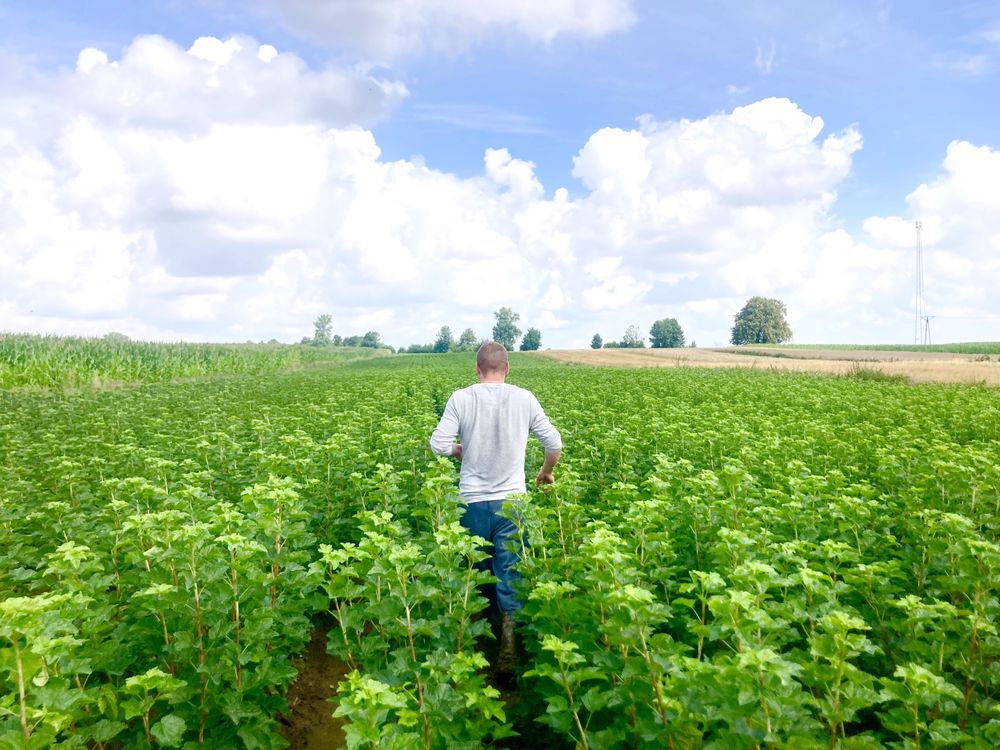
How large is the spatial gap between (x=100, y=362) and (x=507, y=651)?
121 ft

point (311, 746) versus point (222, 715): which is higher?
point (222, 715)

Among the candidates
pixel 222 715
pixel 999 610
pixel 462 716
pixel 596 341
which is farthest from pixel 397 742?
pixel 596 341

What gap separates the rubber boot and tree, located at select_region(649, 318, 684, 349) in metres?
137

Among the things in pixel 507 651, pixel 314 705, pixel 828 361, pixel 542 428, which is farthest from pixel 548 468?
pixel 828 361

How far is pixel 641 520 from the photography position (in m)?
5.12

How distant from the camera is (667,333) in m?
140

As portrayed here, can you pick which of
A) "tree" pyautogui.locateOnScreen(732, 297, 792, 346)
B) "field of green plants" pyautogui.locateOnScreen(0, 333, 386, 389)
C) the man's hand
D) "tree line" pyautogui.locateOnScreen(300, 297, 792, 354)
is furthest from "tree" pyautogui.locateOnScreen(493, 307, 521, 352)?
the man's hand

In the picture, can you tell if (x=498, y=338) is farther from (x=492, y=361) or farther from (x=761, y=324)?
(x=492, y=361)

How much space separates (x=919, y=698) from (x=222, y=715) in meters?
4.62

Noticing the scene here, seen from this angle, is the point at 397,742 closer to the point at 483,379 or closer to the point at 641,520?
the point at 641,520

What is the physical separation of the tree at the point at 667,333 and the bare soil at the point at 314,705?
136539 mm

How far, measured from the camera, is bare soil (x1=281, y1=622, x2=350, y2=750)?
17.5 ft

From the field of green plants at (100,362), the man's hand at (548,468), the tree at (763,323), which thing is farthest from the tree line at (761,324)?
the man's hand at (548,468)

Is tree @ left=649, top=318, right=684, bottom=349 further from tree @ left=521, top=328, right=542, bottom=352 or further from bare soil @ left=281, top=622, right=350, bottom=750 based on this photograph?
bare soil @ left=281, top=622, right=350, bottom=750
